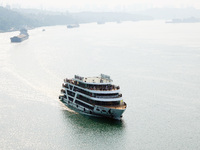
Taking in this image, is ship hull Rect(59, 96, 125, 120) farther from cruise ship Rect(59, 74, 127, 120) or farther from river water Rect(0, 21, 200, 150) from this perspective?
river water Rect(0, 21, 200, 150)

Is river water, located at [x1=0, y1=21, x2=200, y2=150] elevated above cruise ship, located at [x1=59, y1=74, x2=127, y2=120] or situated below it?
below

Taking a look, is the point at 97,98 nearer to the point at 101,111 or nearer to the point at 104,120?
the point at 101,111

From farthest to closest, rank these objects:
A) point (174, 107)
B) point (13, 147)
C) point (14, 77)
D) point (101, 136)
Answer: point (14, 77)
point (174, 107)
point (101, 136)
point (13, 147)

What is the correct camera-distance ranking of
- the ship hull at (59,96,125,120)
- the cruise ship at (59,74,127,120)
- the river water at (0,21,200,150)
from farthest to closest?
the cruise ship at (59,74,127,120)
the ship hull at (59,96,125,120)
the river water at (0,21,200,150)

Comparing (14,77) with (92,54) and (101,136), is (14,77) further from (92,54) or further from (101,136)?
(92,54)

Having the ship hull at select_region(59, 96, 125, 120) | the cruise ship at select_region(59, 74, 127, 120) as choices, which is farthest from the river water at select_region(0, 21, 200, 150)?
the cruise ship at select_region(59, 74, 127, 120)

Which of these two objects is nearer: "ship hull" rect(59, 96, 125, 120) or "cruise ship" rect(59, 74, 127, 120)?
"ship hull" rect(59, 96, 125, 120)

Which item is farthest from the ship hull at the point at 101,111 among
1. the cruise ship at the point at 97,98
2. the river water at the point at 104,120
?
the river water at the point at 104,120

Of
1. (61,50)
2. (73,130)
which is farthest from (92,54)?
(73,130)
